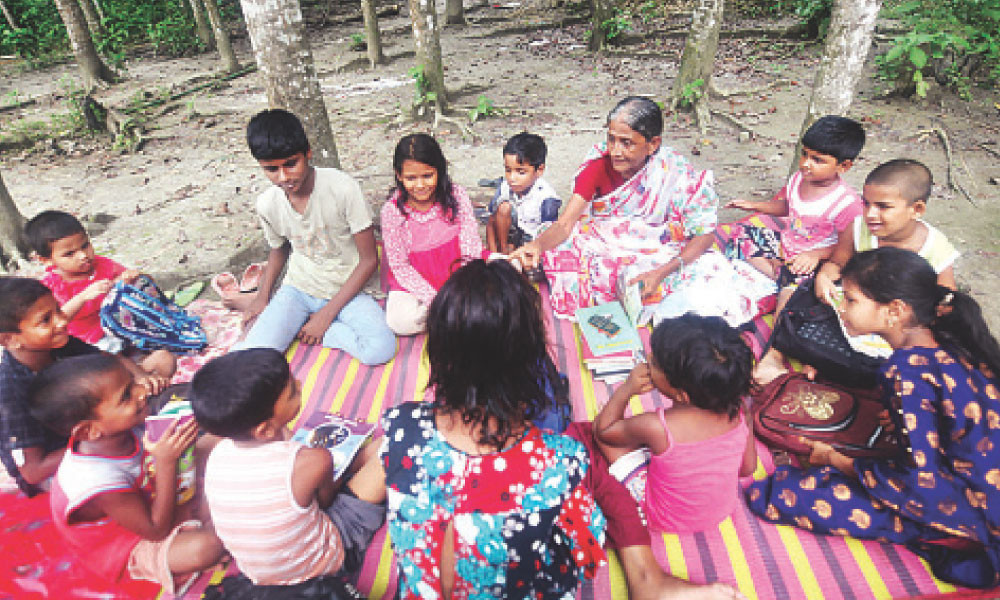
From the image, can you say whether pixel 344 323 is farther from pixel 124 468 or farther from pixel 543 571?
pixel 543 571

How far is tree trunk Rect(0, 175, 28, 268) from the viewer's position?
465cm

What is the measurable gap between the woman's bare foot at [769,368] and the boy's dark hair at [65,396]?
322 centimetres

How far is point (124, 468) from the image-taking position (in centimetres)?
205

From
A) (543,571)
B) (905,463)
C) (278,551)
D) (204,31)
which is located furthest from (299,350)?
(204,31)

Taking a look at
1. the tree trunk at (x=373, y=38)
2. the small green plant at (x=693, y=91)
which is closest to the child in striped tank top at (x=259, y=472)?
the small green plant at (x=693, y=91)

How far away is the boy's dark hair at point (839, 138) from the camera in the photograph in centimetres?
329

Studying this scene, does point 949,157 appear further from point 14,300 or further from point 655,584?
point 14,300

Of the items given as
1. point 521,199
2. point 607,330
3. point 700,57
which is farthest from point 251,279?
point 700,57

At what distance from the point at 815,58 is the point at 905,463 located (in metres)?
9.44

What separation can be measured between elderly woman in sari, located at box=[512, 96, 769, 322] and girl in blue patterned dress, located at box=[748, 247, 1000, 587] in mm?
1147

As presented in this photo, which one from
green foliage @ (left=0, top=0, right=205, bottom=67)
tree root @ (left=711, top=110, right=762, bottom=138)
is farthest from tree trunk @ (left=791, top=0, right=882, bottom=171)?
green foliage @ (left=0, top=0, right=205, bottom=67)

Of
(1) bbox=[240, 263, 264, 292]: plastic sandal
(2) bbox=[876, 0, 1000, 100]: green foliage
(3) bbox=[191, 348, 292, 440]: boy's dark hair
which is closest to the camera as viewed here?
(3) bbox=[191, 348, 292, 440]: boy's dark hair

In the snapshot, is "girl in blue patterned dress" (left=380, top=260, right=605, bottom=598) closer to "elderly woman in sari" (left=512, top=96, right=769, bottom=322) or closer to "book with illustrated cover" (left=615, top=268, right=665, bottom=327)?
"elderly woman in sari" (left=512, top=96, right=769, bottom=322)

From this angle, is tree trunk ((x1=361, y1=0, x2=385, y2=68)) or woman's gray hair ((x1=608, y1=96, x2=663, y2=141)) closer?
woman's gray hair ((x1=608, y1=96, x2=663, y2=141))
